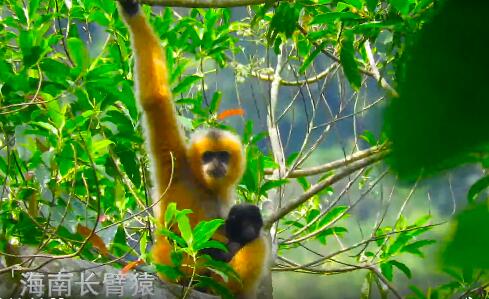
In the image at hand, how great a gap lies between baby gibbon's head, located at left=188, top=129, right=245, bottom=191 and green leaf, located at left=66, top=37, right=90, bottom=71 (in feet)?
4.58

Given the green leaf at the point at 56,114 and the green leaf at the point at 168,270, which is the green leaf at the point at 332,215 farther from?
the green leaf at the point at 56,114

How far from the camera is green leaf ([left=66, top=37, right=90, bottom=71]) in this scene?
2.90 m

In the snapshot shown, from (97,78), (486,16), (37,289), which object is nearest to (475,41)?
(486,16)

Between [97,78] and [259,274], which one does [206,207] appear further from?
[97,78]

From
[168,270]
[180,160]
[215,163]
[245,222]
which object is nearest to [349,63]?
[168,270]

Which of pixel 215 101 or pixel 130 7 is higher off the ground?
pixel 130 7

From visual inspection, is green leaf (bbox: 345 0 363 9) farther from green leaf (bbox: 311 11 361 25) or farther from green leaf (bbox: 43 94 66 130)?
green leaf (bbox: 43 94 66 130)

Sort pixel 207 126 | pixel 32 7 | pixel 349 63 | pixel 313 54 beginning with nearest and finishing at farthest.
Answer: pixel 349 63, pixel 313 54, pixel 32 7, pixel 207 126

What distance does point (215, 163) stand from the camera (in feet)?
14.3

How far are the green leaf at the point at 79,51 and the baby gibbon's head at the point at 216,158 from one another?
1.40m

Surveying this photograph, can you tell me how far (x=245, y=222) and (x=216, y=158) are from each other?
0.67 m

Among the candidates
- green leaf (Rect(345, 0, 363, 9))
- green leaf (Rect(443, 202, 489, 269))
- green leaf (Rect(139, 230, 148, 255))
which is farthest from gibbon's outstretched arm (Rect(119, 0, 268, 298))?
green leaf (Rect(443, 202, 489, 269))

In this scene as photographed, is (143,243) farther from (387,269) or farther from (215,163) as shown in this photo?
(387,269)

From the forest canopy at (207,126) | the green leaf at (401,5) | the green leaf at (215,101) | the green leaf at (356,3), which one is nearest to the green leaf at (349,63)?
the forest canopy at (207,126)
